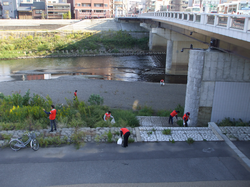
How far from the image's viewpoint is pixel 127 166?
736 cm

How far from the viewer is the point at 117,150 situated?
8.27 m

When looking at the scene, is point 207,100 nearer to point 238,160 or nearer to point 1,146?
point 238,160

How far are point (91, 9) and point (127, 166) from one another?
7447 centimetres

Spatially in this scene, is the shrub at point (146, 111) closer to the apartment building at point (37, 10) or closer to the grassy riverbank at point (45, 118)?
the grassy riverbank at point (45, 118)

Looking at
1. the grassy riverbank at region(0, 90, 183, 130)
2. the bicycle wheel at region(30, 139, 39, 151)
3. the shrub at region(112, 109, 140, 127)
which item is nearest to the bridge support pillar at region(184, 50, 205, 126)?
the grassy riverbank at region(0, 90, 183, 130)

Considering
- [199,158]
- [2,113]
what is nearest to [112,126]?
[199,158]

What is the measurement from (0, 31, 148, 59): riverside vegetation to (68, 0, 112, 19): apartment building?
26.2 meters

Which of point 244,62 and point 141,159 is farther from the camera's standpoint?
point 244,62

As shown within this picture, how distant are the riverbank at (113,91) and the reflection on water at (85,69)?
5.50 metres

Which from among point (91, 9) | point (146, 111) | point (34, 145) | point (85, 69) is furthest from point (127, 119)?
point (91, 9)

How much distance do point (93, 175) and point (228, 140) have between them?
5.47 m

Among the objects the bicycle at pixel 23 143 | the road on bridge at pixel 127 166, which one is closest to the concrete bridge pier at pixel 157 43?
the road on bridge at pixel 127 166

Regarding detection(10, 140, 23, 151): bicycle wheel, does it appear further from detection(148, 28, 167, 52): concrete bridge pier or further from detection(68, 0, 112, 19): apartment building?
detection(68, 0, 112, 19): apartment building

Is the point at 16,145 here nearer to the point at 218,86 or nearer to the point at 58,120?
the point at 58,120
